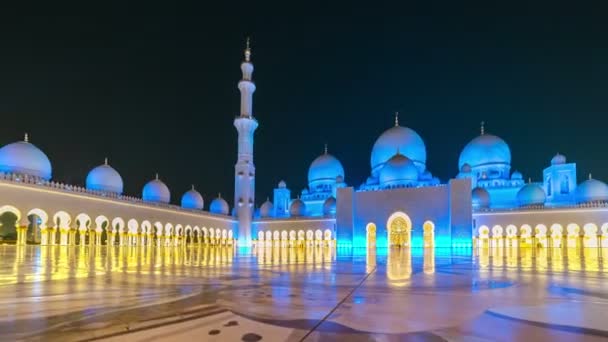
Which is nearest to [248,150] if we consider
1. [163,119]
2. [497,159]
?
[163,119]

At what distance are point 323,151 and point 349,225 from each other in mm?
13654

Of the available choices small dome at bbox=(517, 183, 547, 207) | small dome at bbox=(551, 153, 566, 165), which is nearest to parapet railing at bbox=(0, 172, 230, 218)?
small dome at bbox=(517, 183, 547, 207)

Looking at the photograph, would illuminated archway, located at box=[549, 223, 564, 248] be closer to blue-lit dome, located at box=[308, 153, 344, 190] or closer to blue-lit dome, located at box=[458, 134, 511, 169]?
blue-lit dome, located at box=[458, 134, 511, 169]

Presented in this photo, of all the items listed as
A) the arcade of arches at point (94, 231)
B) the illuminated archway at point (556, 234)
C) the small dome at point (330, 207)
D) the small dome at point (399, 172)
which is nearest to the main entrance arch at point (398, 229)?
the small dome at point (399, 172)

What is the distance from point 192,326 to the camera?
2.70m

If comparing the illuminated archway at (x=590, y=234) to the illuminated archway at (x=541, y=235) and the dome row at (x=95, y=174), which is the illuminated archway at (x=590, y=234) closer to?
the illuminated archway at (x=541, y=235)

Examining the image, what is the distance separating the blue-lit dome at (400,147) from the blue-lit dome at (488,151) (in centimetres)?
395

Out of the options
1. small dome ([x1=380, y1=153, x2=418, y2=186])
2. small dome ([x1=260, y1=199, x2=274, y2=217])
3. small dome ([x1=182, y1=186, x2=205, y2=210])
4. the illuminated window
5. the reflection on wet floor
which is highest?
small dome ([x1=380, y1=153, x2=418, y2=186])

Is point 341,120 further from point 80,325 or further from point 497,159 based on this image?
point 80,325

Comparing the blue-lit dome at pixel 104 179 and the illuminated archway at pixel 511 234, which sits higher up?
the blue-lit dome at pixel 104 179

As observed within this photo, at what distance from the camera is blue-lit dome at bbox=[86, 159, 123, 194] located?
85.5ft

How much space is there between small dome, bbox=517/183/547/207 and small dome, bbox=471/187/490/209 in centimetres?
244

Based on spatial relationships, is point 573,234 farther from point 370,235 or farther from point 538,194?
point 370,235

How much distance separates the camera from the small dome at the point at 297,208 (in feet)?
116
